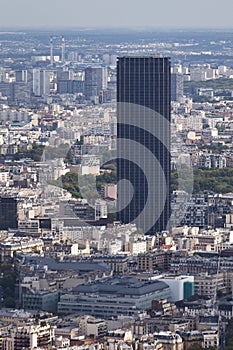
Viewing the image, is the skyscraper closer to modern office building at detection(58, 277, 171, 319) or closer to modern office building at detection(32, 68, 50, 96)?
modern office building at detection(58, 277, 171, 319)

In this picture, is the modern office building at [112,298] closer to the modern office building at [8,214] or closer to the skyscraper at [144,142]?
the skyscraper at [144,142]

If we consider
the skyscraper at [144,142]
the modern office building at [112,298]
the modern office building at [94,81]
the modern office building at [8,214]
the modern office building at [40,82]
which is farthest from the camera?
the modern office building at [40,82]

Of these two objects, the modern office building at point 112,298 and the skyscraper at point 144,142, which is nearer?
the modern office building at point 112,298

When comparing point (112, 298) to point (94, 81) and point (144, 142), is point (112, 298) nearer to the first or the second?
point (144, 142)

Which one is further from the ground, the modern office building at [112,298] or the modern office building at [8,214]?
the modern office building at [112,298]

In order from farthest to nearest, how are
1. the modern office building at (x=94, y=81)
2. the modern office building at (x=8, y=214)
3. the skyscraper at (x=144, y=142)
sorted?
the modern office building at (x=94, y=81) < the skyscraper at (x=144, y=142) < the modern office building at (x=8, y=214)

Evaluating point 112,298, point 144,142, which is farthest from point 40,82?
point 112,298

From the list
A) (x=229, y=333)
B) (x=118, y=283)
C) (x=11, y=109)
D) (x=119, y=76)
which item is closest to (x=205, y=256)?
(x=118, y=283)

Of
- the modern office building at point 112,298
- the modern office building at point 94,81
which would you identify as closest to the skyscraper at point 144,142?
the modern office building at point 112,298

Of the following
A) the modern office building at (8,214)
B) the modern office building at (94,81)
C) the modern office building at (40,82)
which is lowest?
the modern office building at (40,82)
